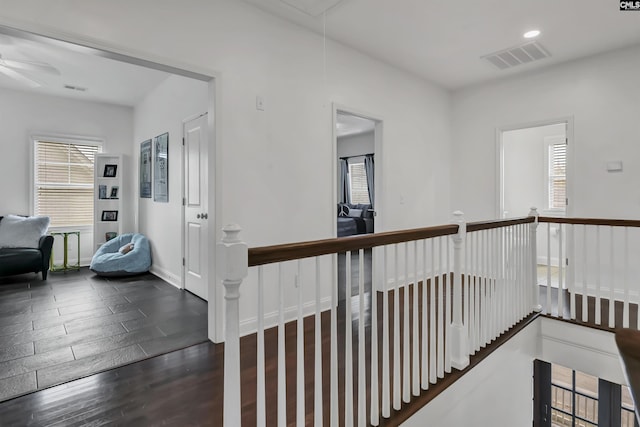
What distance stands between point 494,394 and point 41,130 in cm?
677

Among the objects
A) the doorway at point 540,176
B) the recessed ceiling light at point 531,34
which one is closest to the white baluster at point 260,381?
the recessed ceiling light at point 531,34

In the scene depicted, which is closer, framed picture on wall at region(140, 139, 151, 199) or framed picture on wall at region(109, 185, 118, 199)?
framed picture on wall at region(140, 139, 151, 199)

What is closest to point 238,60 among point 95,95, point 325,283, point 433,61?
point 325,283

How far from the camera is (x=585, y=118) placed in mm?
3793

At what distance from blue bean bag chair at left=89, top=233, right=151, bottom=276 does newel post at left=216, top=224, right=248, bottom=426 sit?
14.1 feet

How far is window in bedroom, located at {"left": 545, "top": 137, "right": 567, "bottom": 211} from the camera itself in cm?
564

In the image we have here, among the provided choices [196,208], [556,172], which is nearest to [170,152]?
[196,208]

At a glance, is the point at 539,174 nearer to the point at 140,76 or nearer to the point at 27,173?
the point at 140,76

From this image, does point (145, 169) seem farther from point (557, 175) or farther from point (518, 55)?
point (557, 175)

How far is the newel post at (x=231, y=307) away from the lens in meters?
1.09

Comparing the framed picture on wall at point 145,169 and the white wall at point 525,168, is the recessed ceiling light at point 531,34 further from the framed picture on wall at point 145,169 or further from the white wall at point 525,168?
the framed picture on wall at point 145,169

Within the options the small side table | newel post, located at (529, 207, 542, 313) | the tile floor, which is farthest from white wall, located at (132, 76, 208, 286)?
newel post, located at (529, 207, 542, 313)

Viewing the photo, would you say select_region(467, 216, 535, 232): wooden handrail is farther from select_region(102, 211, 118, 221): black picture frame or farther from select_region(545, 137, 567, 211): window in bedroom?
select_region(102, 211, 118, 221): black picture frame

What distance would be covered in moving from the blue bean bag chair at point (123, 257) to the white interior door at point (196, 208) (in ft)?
3.85
